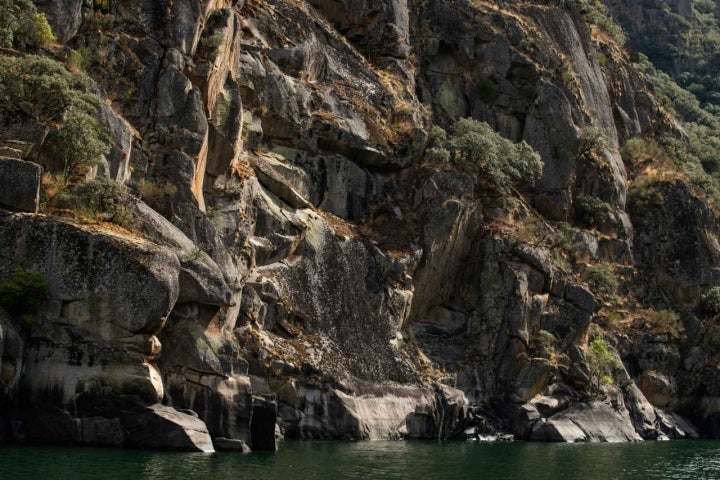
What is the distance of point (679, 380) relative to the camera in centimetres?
6838

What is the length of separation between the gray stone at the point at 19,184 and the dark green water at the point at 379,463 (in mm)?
9735

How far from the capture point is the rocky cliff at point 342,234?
33.5m

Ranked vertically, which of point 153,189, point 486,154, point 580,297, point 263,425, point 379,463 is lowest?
point 379,463

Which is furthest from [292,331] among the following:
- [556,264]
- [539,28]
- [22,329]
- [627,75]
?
[627,75]

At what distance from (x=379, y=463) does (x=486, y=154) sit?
3414 centimetres

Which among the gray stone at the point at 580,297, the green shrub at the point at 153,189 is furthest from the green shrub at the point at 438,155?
the green shrub at the point at 153,189

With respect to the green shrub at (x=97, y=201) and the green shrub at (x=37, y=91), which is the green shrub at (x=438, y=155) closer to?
the green shrub at (x=37, y=91)

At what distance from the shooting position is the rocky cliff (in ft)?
110

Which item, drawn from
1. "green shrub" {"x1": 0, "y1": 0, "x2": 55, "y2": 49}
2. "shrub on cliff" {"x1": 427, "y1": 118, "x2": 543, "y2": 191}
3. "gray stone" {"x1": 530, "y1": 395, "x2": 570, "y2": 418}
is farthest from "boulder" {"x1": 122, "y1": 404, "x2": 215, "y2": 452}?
"shrub on cliff" {"x1": 427, "y1": 118, "x2": 543, "y2": 191}

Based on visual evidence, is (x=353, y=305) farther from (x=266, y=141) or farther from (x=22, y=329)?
(x=22, y=329)

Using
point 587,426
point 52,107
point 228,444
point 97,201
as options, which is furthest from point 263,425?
point 587,426

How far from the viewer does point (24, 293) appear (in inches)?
1266

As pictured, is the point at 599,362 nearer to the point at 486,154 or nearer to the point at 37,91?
the point at 486,154

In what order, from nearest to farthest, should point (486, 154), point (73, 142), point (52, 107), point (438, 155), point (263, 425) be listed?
1. point (73, 142)
2. point (52, 107)
3. point (263, 425)
4. point (438, 155)
5. point (486, 154)
